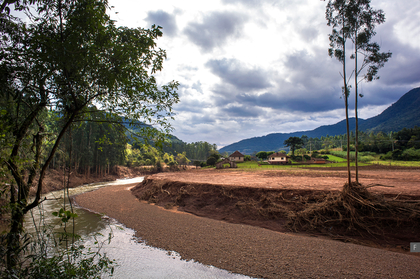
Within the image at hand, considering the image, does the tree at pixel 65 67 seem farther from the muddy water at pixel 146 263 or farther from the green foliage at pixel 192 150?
the green foliage at pixel 192 150

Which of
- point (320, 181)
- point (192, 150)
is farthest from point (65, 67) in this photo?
point (192, 150)

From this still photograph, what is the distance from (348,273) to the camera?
4777 mm

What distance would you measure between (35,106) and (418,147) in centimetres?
5793

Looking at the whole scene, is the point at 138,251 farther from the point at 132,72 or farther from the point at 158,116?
the point at 132,72

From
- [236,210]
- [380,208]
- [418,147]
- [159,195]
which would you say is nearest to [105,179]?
[159,195]

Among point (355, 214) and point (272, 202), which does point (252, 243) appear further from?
point (355, 214)

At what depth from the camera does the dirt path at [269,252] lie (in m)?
4.95

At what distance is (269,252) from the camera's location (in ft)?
19.8

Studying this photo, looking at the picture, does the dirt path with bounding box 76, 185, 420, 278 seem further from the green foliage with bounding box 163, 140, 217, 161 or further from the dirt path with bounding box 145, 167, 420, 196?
the green foliage with bounding box 163, 140, 217, 161

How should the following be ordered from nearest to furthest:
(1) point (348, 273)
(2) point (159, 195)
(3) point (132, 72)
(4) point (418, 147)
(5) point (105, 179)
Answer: (3) point (132, 72), (1) point (348, 273), (2) point (159, 195), (5) point (105, 179), (4) point (418, 147)

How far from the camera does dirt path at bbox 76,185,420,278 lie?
495 cm

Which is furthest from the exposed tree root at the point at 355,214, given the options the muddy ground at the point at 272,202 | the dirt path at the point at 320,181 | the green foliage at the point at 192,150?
the green foliage at the point at 192,150

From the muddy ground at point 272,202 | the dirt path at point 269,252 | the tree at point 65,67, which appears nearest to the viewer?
the tree at point 65,67

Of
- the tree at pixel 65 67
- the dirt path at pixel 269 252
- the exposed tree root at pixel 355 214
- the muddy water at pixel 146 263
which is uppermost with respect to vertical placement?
the tree at pixel 65 67
